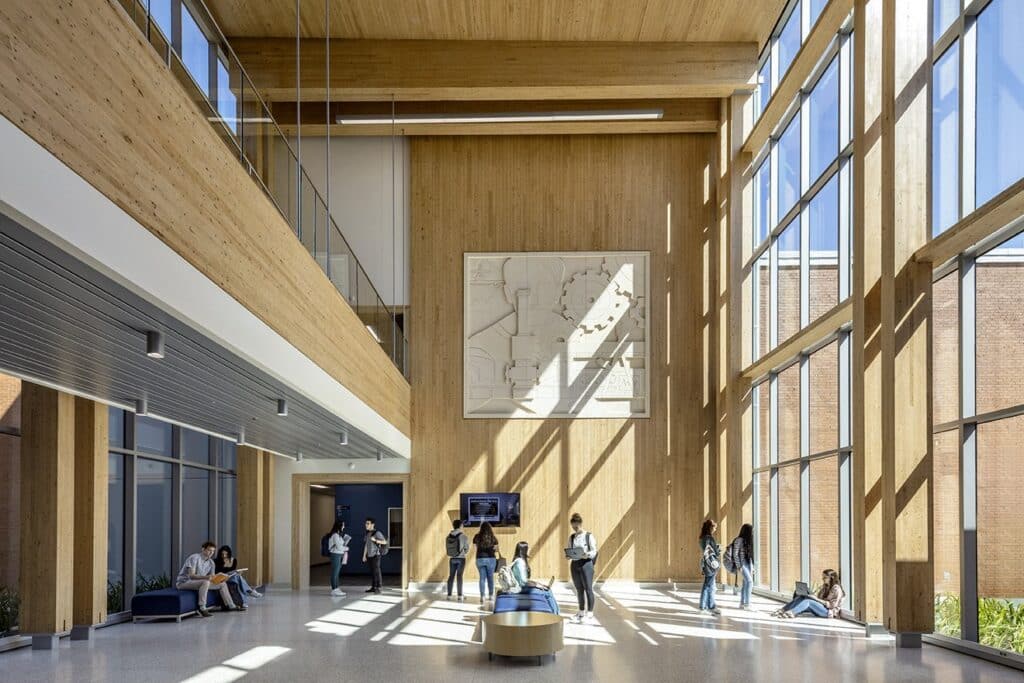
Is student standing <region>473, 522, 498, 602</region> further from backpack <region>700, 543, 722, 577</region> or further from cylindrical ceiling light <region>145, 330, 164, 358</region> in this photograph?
cylindrical ceiling light <region>145, 330, 164, 358</region>

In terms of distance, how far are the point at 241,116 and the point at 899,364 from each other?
7.32 metres

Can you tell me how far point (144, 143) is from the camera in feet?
18.9

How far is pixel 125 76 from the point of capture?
5516 mm

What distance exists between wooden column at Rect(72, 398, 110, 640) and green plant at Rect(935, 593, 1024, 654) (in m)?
9.72

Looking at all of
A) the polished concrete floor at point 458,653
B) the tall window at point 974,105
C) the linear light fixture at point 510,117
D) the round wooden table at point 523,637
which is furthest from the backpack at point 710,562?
the linear light fixture at point 510,117

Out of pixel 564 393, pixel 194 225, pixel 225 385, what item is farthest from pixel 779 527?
pixel 194 225

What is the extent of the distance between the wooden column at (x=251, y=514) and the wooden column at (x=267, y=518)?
29 cm

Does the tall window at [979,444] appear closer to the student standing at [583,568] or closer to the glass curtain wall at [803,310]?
the glass curtain wall at [803,310]

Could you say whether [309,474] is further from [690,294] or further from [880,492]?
[880,492]

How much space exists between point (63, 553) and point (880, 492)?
9481 millimetres

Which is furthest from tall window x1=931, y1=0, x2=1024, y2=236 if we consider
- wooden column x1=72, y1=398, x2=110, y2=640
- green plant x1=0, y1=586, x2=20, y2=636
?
green plant x1=0, y1=586, x2=20, y2=636

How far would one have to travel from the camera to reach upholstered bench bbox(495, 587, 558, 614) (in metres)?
12.7

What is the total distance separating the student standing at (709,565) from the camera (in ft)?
50.7

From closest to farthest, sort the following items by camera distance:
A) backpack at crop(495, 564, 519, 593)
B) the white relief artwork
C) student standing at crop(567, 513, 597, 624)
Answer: backpack at crop(495, 564, 519, 593)
student standing at crop(567, 513, 597, 624)
the white relief artwork
